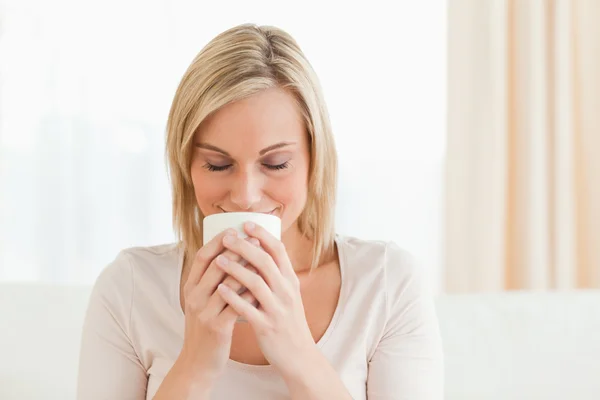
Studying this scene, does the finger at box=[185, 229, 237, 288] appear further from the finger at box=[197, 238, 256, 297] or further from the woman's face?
the woman's face

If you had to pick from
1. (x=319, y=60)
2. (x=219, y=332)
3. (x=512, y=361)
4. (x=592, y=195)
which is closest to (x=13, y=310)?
(x=219, y=332)

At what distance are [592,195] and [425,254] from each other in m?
0.65

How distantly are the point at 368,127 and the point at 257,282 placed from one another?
1.96 metres

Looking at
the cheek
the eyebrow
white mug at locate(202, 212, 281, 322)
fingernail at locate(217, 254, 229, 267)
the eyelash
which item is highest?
the eyebrow

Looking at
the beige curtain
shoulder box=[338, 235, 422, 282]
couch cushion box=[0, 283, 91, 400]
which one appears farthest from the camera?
the beige curtain

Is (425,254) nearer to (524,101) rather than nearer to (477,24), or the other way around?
(524,101)

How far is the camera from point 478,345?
1.80 metres

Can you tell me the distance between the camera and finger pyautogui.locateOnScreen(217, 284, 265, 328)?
1.13m

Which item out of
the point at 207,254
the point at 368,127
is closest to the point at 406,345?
the point at 207,254

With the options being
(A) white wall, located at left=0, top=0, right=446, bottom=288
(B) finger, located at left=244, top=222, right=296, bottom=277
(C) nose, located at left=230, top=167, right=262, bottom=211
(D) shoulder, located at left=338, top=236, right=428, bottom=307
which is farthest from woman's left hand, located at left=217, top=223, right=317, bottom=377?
(A) white wall, located at left=0, top=0, right=446, bottom=288

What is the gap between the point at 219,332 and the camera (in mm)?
1188

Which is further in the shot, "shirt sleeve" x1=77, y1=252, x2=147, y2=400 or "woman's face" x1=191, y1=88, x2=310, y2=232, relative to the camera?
"shirt sleeve" x1=77, y1=252, x2=147, y2=400

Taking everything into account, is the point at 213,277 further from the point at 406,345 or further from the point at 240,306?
the point at 406,345

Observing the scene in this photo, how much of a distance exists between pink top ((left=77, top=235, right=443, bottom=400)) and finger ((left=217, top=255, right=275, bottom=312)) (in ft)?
0.93
